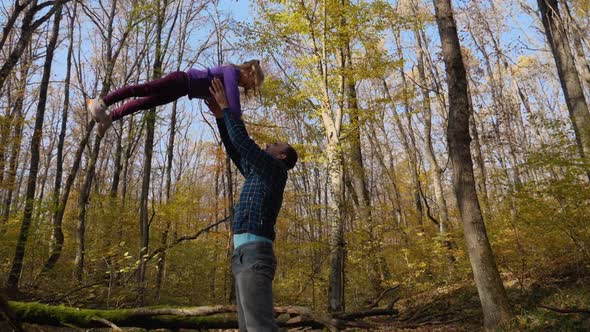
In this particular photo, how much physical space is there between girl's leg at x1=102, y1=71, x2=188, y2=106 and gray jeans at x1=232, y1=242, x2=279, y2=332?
3.91 feet

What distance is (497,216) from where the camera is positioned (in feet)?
31.0

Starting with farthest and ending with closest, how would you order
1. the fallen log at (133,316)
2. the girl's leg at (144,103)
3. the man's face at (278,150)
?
1. the fallen log at (133,316)
2. the girl's leg at (144,103)
3. the man's face at (278,150)

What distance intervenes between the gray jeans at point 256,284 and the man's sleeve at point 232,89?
84 centimetres

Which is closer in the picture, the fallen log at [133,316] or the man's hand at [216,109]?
the man's hand at [216,109]

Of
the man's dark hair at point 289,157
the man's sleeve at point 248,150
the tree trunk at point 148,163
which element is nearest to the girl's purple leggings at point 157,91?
the man's sleeve at point 248,150

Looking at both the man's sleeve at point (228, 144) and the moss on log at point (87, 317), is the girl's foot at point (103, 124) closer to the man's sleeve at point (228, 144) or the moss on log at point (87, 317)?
the man's sleeve at point (228, 144)

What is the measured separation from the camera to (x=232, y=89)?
7.67 feet

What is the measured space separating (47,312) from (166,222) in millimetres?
11377

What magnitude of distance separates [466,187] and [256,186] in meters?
→ 4.17

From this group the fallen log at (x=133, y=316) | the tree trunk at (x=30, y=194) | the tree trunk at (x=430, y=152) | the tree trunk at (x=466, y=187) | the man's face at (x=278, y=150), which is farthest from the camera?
the tree trunk at (x=430, y=152)

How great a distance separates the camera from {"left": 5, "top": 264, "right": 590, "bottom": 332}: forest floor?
5.04 metres

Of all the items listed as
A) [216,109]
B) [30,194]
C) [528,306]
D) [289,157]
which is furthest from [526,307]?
[30,194]

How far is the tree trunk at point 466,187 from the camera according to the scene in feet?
16.3

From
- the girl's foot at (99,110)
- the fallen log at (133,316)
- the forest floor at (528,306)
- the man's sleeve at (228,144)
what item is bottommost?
the forest floor at (528,306)
